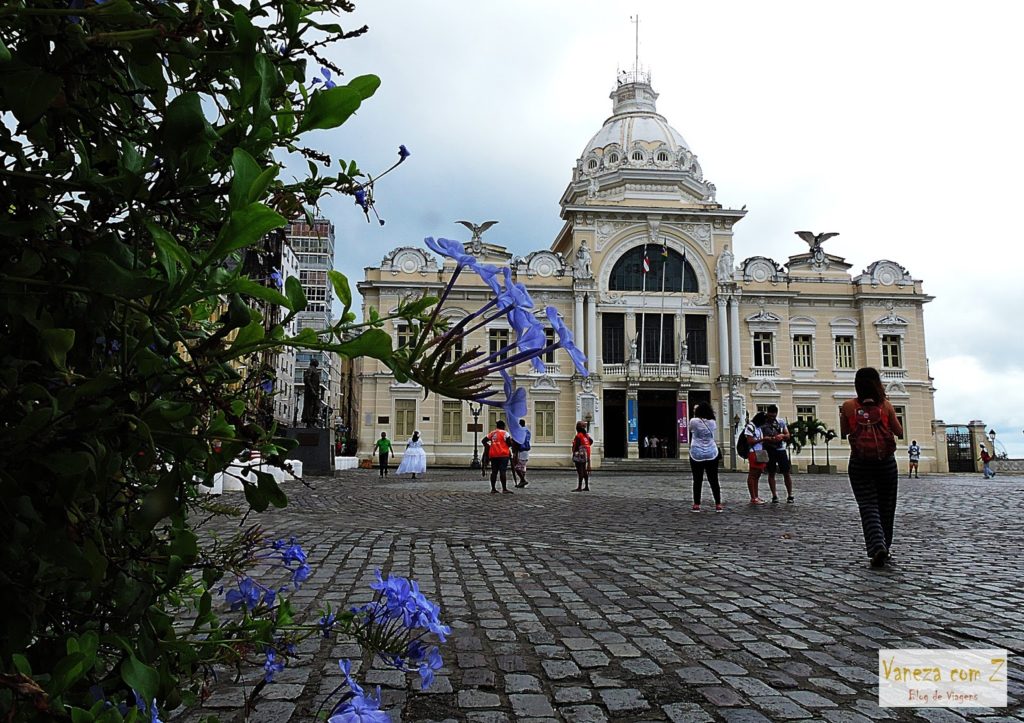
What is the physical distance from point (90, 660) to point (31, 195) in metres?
0.62

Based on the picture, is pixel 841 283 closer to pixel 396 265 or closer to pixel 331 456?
pixel 396 265

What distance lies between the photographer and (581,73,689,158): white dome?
134 feet

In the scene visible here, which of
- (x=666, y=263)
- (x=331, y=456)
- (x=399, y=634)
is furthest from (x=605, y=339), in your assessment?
(x=399, y=634)

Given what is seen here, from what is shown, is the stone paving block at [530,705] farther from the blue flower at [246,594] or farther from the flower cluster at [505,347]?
the flower cluster at [505,347]

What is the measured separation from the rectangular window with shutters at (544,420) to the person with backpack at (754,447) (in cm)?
2380

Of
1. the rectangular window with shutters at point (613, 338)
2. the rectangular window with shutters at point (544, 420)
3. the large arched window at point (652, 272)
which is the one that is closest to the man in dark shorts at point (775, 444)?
the rectangular window with shutters at point (544, 420)

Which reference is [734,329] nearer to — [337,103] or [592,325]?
[592,325]

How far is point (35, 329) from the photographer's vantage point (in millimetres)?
967

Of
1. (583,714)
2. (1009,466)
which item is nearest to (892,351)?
(1009,466)

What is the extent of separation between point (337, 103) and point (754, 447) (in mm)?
11503

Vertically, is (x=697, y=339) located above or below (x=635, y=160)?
below

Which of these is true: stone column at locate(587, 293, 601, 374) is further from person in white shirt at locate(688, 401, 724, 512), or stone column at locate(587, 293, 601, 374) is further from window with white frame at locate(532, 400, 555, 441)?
person in white shirt at locate(688, 401, 724, 512)

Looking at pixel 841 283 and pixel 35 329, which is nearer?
pixel 35 329

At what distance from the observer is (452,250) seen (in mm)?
1196
